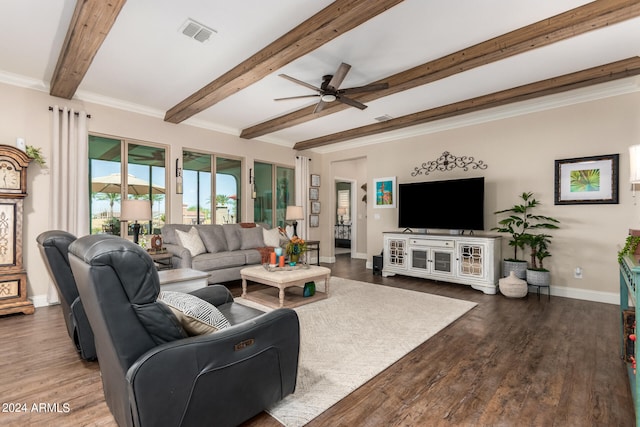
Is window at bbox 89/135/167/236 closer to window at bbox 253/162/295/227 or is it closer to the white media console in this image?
window at bbox 253/162/295/227

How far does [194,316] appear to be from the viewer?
143 centimetres

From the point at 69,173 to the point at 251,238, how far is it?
8.85 feet

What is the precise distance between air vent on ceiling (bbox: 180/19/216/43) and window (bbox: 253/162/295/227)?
372 cm

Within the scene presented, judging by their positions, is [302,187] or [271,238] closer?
[271,238]

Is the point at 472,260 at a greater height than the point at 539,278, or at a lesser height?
greater

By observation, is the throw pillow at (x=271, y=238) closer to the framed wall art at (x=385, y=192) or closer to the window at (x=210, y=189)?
the window at (x=210, y=189)

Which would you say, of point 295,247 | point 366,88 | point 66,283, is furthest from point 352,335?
point 366,88

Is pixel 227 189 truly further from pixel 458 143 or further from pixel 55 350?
pixel 458 143

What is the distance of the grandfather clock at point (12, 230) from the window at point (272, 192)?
3589mm

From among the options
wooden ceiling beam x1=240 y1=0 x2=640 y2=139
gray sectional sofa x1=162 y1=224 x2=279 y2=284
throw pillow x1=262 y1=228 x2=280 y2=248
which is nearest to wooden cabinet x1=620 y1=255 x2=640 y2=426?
wooden ceiling beam x1=240 y1=0 x2=640 y2=139

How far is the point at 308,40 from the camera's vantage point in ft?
8.81

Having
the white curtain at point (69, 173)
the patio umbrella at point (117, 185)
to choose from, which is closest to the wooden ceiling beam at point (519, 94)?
the patio umbrella at point (117, 185)

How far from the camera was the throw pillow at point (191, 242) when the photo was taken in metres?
4.66

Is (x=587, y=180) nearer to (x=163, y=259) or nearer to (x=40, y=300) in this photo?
(x=163, y=259)
